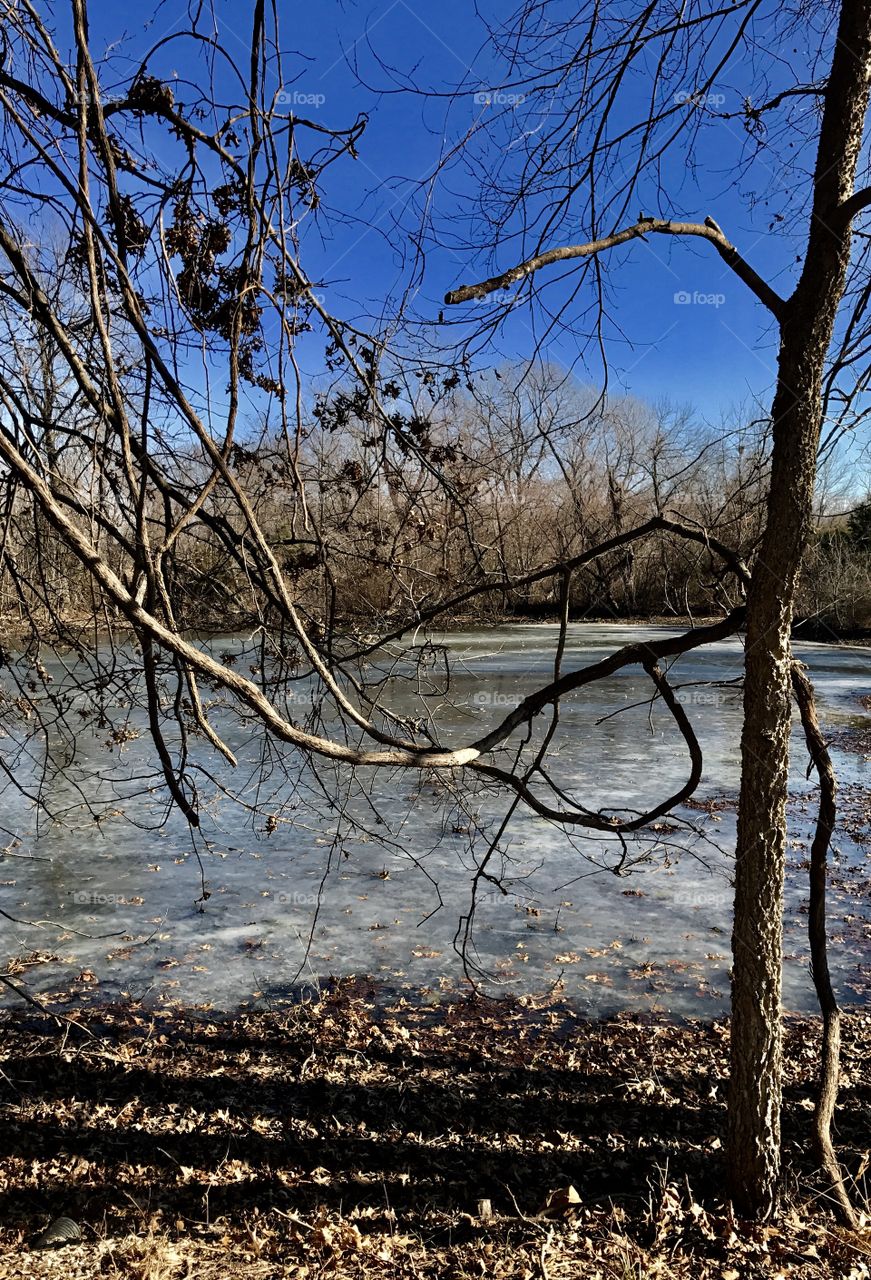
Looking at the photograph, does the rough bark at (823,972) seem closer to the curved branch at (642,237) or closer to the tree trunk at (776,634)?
the tree trunk at (776,634)

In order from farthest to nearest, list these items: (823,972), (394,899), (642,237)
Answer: (394,899)
(823,972)
(642,237)

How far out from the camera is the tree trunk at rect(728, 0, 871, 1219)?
3008mm

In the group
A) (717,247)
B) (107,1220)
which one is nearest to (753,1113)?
(107,1220)

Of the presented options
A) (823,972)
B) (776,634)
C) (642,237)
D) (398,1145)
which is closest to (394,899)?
(398,1145)

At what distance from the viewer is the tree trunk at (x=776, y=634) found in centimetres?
301

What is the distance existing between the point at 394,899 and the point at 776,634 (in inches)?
173

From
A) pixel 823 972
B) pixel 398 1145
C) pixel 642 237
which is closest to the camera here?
pixel 642 237

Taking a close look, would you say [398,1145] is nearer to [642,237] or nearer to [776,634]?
[776,634]

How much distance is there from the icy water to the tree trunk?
1.36ft

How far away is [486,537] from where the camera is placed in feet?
15.5

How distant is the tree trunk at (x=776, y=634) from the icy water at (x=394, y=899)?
416 millimetres

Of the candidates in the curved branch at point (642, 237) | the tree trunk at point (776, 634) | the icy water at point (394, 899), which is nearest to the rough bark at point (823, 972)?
the tree trunk at point (776, 634)

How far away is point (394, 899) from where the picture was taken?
677 cm

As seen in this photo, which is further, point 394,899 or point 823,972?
point 394,899
